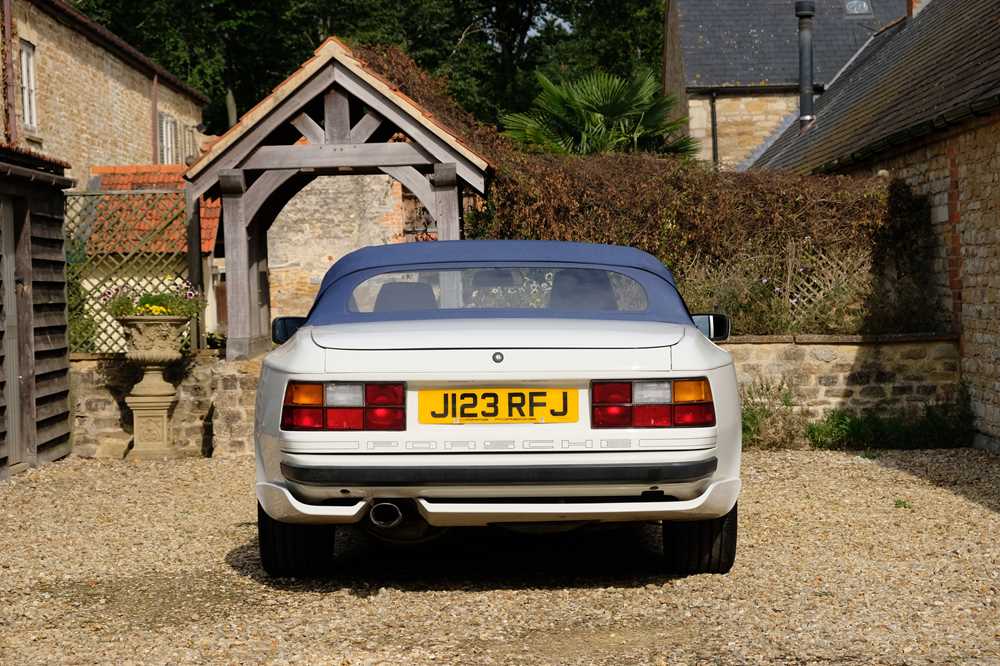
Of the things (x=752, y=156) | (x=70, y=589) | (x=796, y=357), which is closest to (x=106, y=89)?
(x=752, y=156)

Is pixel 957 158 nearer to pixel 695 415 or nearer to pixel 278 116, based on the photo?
pixel 278 116

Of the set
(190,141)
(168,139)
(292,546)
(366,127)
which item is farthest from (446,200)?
(190,141)

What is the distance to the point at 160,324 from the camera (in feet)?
40.3

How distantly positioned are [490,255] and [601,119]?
552 inches

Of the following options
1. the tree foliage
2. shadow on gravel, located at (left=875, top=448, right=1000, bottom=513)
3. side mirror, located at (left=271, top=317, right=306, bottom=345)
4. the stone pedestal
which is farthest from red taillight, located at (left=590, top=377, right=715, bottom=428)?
the tree foliage

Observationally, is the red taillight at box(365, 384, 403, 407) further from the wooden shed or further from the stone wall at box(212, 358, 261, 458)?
the stone wall at box(212, 358, 261, 458)

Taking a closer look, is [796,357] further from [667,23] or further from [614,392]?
[667,23]

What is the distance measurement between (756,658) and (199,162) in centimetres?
934

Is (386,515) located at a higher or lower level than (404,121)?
lower

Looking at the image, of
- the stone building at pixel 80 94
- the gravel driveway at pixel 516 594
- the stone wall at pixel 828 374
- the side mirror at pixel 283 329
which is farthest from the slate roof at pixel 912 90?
the stone building at pixel 80 94

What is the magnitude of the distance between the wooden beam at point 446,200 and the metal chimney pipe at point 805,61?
46.6ft

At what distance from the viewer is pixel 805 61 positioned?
2620 centimetres

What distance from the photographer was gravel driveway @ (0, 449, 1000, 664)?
15.1 ft

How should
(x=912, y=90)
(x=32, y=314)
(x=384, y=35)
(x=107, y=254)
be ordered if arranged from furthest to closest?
(x=384, y=35) < (x=912, y=90) < (x=107, y=254) < (x=32, y=314)
